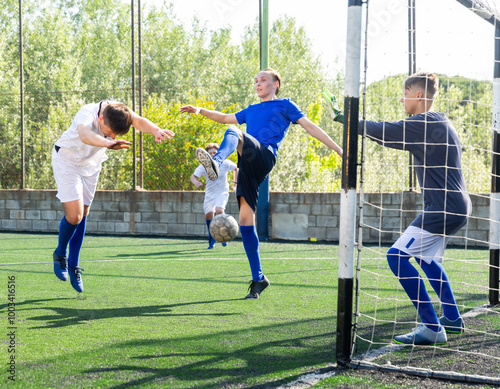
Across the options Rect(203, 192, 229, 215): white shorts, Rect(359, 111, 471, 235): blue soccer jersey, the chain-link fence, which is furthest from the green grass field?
the chain-link fence

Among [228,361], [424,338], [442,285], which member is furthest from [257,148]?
[228,361]

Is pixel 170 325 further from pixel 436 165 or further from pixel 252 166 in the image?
→ pixel 436 165

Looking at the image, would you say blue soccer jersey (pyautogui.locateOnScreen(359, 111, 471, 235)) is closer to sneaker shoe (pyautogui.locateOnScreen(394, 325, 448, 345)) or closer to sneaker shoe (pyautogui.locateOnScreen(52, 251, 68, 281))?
sneaker shoe (pyautogui.locateOnScreen(394, 325, 448, 345))

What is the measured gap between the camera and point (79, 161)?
5160mm

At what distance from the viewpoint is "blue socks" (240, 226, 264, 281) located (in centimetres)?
516

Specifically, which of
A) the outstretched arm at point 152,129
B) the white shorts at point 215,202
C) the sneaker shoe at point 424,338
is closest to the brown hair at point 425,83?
the sneaker shoe at point 424,338

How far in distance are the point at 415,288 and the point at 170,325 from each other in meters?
1.65

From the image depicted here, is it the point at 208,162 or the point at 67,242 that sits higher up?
the point at 208,162

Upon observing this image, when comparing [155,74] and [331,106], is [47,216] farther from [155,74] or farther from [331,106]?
[155,74]

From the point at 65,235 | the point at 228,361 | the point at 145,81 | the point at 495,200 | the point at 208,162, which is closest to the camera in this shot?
the point at 228,361

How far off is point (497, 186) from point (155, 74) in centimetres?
3810

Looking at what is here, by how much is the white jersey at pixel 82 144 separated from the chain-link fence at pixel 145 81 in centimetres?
819

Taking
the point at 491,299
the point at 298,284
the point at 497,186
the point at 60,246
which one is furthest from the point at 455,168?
the point at 60,246

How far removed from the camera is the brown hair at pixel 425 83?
369cm
